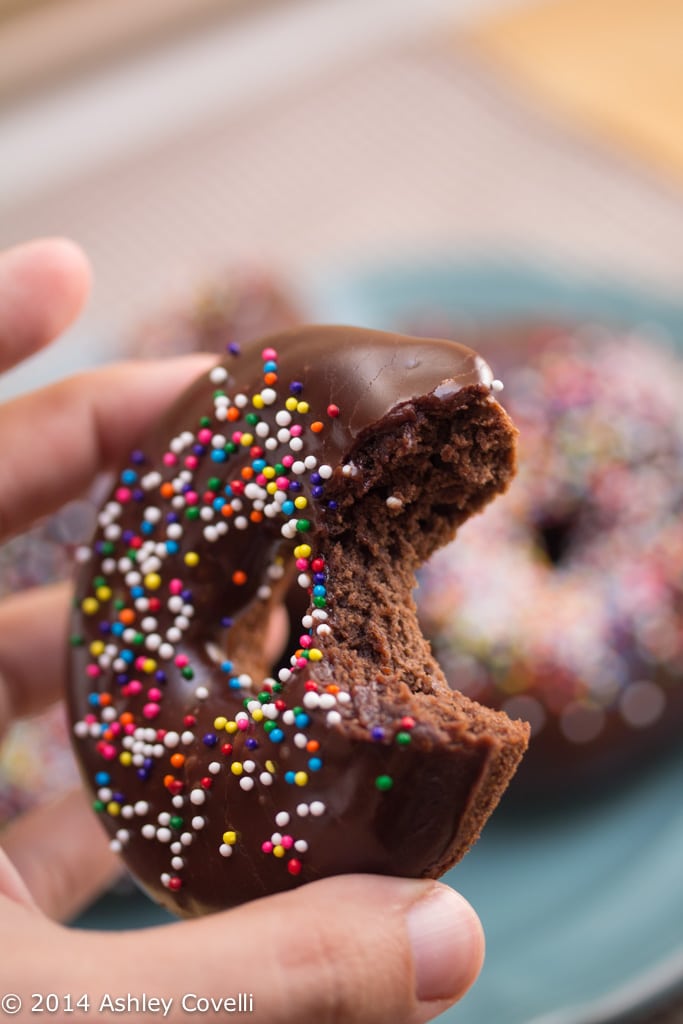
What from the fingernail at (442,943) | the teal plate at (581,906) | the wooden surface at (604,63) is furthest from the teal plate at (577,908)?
the wooden surface at (604,63)

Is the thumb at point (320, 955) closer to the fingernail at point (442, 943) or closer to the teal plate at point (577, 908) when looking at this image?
the fingernail at point (442, 943)

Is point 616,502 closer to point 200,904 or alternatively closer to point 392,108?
point 200,904

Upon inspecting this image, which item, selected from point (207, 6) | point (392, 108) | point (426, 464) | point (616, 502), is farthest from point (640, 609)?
point (207, 6)

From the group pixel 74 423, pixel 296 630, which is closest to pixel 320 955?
pixel 296 630

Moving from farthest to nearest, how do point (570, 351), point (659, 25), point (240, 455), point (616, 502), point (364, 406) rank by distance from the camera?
1. point (659, 25)
2. point (570, 351)
3. point (616, 502)
4. point (240, 455)
5. point (364, 406)

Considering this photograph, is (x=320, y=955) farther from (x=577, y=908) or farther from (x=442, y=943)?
(x=577, y=908)

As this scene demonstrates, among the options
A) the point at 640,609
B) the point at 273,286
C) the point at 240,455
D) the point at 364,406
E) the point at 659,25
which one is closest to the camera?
the point at 364,406
